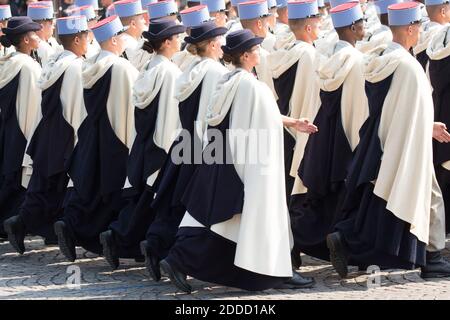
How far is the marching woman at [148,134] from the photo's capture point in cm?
999

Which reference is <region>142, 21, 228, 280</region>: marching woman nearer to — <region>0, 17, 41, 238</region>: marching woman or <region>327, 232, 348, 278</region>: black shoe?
<region>327, 232, 348, 278</region>: black shoe

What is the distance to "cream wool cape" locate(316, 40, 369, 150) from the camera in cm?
991

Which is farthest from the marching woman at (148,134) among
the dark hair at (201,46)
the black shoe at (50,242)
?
the black shoe at (50,242)

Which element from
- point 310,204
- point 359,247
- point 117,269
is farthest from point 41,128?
point 359,247

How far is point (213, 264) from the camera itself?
916cm

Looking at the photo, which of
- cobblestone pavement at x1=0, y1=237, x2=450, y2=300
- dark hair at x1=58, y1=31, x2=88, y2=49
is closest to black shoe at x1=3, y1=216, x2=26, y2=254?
cobblestone pavement at x1=0, y1=237, x2=450, y2=300

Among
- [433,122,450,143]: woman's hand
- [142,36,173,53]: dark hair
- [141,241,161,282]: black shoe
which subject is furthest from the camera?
[142,36,173,53]: dark hair

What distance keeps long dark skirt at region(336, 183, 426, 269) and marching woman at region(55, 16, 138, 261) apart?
2028 millimetres

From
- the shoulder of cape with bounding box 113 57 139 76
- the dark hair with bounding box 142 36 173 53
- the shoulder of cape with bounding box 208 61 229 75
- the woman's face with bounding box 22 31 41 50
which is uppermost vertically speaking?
the dark hair with bounding box 142 36 173 53

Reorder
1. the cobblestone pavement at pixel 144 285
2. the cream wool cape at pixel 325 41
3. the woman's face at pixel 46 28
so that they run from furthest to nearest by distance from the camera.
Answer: the woman's face at pixel 46 28 < the cream wool cape at pixel 325 41 < the cobblestone pavement at pixel 144 285

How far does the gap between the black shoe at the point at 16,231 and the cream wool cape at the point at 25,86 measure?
2.04ft

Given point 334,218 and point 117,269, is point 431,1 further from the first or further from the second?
point 117,269

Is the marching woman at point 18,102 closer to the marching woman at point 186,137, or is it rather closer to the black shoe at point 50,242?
the black shoe at point 50,242

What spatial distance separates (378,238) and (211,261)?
119cm
